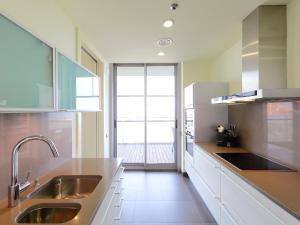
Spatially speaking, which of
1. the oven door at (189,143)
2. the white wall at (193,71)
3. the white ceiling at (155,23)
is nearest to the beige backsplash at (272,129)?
the oven door at (189,143)

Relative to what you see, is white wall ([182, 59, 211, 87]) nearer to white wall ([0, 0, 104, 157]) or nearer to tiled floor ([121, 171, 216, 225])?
tiled floor ([121, 171, 216, 225])

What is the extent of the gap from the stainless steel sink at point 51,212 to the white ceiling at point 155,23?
1.99 metres

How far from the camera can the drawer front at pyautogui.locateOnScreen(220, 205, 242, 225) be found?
212 centimetres

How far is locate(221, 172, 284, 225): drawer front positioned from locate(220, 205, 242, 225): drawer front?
0.05m

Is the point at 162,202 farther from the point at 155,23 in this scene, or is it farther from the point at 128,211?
the point at 155,23

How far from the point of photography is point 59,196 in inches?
76.3

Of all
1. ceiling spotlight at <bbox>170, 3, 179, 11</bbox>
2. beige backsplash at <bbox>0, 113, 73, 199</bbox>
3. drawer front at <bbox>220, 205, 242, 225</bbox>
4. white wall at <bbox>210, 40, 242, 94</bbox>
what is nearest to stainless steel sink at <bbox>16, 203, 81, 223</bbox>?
beige backsplash at <bbox>0, 113, 73, 199</bbox>

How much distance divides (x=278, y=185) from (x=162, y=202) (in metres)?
2.32

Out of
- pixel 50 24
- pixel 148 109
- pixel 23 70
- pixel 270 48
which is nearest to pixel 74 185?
pixel 23 70

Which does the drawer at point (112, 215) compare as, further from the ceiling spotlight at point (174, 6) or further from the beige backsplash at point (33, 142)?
the ceiling spotlight at point (174, 6)

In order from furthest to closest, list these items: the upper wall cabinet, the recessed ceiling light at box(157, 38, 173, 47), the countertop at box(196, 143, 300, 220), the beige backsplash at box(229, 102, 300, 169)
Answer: the recessed ceiling light at box(157, 38, 173, 47) < the beige backsplash at box(229, 102, 300, 169) < the upper wall cabinet < the countertop at box(196, 143, 300, 220)

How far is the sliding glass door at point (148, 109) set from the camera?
572 cm

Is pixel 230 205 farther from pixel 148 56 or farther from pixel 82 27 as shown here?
pixel 148 56

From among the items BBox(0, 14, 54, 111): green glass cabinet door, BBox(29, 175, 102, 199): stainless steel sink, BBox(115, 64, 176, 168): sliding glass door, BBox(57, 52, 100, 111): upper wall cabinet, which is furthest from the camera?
BBox(115, 64, 176, 168): sliding glass door
